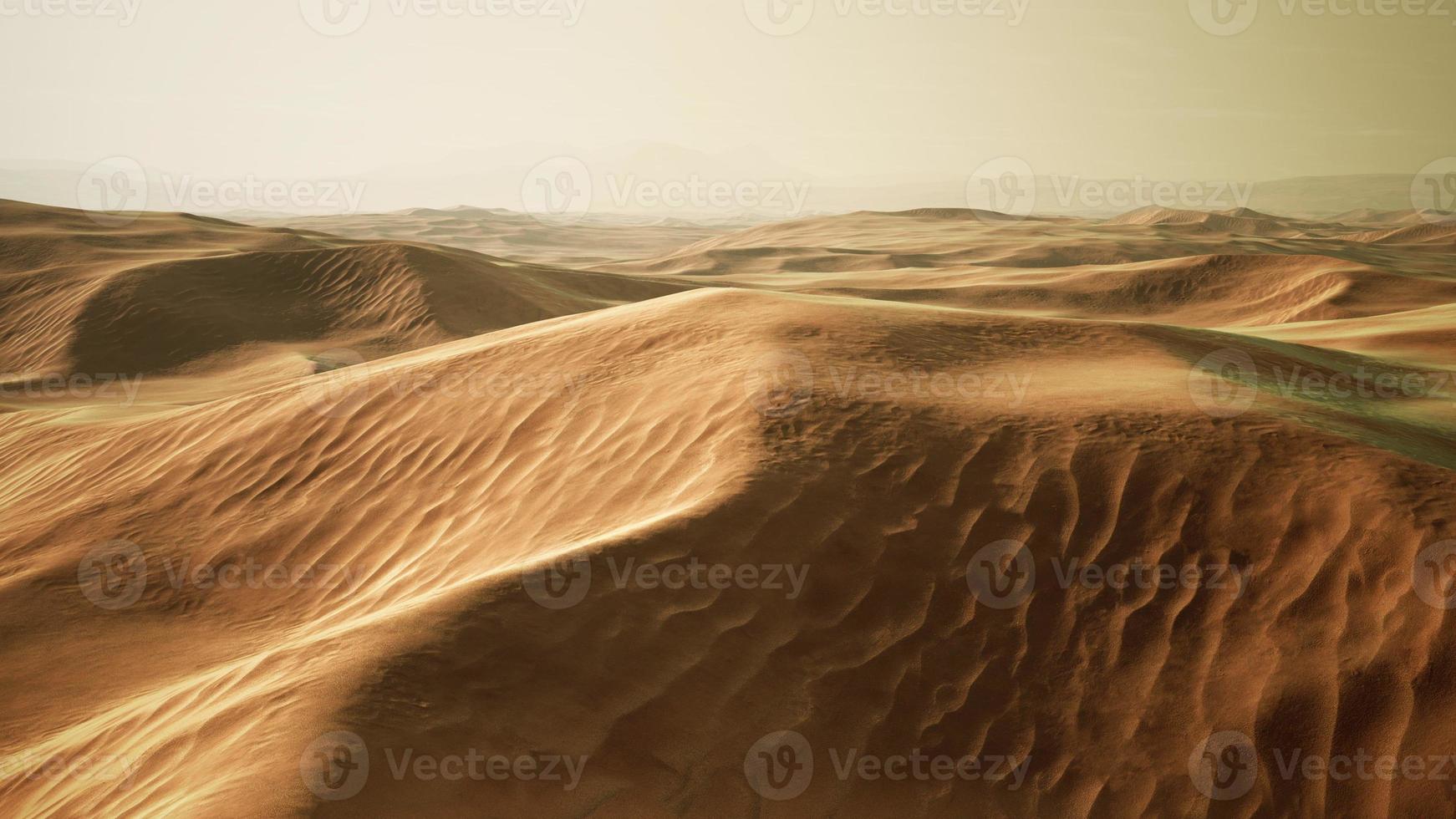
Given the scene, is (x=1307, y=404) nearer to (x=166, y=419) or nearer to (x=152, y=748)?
(x=152, y=748)

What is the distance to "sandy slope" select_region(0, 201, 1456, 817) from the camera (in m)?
4.21

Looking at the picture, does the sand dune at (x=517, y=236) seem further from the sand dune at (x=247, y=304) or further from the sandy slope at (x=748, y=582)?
the sandy slope at (x=748, y=582)

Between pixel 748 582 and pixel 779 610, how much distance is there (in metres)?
0.21

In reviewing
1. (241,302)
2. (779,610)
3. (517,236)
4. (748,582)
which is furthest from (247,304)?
(517,236)

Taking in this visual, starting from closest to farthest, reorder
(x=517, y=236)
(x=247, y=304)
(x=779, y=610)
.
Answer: (x=779, y=610) → (x=247, y=304) → (x=517, y=236)

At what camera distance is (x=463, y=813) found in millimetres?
3732

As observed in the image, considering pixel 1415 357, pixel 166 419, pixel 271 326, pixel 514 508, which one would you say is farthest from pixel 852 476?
pixel 271 326

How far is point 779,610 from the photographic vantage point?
505 centimetres

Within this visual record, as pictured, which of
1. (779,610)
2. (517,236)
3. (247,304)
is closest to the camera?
(779,610)

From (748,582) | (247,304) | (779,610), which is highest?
(748,582)

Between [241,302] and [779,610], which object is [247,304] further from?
[779,610]

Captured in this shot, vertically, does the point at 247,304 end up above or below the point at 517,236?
below

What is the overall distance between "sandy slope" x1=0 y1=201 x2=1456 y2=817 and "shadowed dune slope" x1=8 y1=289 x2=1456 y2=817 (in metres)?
0.02

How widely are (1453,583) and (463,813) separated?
4.40m
